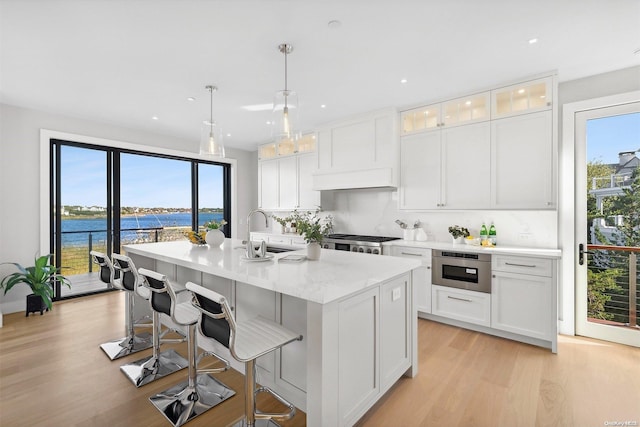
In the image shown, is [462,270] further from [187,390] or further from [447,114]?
[187,390]

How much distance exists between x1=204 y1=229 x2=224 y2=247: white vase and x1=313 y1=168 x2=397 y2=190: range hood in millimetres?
2020

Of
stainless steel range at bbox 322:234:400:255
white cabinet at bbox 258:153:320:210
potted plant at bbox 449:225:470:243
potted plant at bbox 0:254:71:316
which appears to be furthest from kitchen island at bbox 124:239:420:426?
white cabinet at bbox 258:153:320:210

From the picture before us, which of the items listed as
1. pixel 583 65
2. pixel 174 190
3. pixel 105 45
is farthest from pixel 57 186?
pixel 583 65

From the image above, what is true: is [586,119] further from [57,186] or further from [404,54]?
[57,186]

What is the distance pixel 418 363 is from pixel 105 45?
147 inches

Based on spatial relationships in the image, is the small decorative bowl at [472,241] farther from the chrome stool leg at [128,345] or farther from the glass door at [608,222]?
the chrome stool leg at [128,345]

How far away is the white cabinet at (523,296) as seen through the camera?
279 centimetres

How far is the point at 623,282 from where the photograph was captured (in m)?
2.95

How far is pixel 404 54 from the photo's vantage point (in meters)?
2.60

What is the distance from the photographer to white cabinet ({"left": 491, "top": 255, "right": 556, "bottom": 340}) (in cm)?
279

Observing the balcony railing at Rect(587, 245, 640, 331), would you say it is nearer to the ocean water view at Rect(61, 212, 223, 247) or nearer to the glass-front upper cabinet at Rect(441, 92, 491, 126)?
the glass-front upper cabinet at Rect(441, 92, 491, 126)

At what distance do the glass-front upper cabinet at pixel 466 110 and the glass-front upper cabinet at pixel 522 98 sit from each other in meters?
0.09

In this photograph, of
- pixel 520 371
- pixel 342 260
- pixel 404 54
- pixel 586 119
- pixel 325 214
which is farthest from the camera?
pixel 325 214

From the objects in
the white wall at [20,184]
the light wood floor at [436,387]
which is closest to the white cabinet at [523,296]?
the light wood floor at [436,387]
